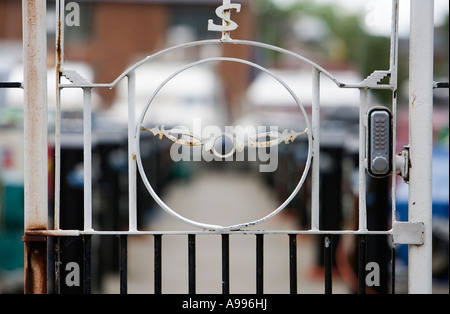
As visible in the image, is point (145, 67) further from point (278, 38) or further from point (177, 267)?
point (278, 38)

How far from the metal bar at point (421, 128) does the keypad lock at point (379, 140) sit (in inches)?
5.4

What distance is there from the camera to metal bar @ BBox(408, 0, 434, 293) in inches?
124

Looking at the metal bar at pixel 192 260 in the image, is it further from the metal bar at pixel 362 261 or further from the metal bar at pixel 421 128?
the metal bar at pixel 421 128

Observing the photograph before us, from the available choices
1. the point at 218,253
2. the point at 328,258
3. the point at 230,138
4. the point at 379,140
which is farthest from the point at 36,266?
the point at 218,253

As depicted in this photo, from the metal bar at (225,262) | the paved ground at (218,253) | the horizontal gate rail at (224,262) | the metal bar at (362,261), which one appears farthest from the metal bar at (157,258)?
the paved ground at (218,253)

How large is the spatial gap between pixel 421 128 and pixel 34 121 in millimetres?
1650

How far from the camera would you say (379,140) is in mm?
3098

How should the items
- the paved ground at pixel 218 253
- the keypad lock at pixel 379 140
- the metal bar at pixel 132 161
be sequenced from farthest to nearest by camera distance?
1. the paved ground at pixel 218 253
2. the metal bar at pixel 132 161
3. the keypad lock at pixel 379 140

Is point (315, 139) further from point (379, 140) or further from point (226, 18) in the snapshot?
point (226, 18)

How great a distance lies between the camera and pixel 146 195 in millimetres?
9219

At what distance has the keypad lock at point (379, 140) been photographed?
309 centimetres

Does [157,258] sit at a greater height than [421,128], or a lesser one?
lesser

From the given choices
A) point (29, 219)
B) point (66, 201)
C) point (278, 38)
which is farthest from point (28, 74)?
point (278, 38)

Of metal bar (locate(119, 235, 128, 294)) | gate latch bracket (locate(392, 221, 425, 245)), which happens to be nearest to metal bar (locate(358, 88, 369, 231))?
gate latch bracket (locate(392, 221, 425, 245))
